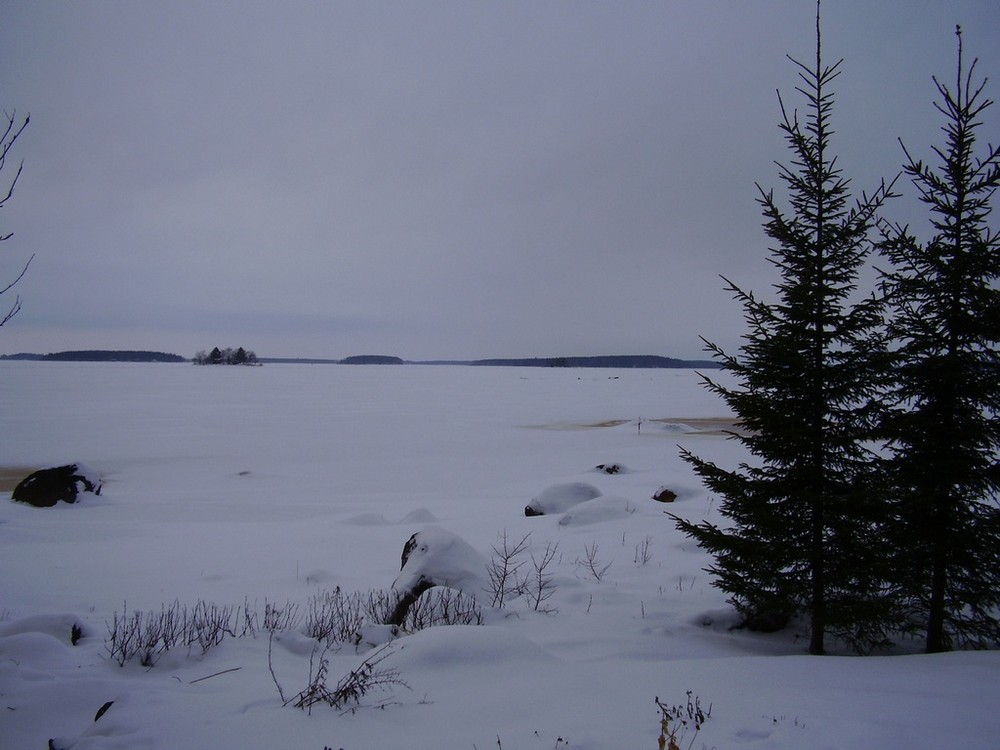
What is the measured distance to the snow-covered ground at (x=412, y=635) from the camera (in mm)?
3730

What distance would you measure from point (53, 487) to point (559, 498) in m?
13.5

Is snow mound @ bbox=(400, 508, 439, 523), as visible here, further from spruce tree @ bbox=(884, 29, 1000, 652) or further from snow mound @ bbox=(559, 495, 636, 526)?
spruce tree @ bbox=(884, 29, 1000, 652)

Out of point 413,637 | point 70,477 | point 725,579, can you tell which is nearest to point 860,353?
point 725,579

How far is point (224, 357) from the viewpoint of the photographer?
175625 millimetres

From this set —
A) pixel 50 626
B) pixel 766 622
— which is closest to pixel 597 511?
pixel 766 622

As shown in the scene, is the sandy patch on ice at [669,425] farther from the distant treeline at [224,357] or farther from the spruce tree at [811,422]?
the distant treeline at [224,357]

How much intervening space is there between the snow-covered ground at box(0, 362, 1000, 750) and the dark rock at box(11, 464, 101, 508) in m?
0.47

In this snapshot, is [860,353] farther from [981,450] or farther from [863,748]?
[863,748]

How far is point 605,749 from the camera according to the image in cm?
340

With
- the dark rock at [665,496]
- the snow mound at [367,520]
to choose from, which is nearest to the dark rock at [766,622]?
the dark rock at [665,496]

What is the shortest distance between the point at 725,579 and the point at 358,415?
34.9 m

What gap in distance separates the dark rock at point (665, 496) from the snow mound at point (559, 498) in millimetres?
1673

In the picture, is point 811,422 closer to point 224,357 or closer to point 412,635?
point 412,635

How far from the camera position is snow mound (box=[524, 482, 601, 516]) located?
46.8 feet
